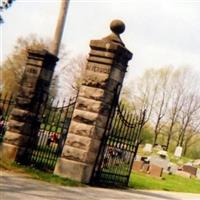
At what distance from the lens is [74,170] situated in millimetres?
11320

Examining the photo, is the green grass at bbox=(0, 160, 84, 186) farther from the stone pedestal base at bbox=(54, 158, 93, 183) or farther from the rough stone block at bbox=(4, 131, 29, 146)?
the rough stone block at bbox=(4, 131, 29, 146)

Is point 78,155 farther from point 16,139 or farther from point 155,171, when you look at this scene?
point 155,171

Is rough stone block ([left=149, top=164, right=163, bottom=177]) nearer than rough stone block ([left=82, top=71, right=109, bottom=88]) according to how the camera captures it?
No

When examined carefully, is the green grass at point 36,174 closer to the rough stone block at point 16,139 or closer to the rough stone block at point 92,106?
the rough stone block at point 16,139

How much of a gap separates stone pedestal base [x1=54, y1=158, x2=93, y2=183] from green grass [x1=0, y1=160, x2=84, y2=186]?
234 millimetres

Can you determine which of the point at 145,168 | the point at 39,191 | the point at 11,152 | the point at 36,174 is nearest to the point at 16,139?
the point at 11,152

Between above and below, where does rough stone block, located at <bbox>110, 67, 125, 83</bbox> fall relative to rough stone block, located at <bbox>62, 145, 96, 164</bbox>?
above

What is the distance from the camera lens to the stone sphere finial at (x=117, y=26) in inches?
481

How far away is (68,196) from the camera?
8.58 meters

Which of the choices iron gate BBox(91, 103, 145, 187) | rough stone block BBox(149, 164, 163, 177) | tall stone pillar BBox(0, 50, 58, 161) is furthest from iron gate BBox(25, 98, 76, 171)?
rough stone block BBox(149, 164, 163, 177)

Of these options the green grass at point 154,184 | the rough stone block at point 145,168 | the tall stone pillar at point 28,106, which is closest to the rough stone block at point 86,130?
the tall stone pillar at point 28,106

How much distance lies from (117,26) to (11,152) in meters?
4.36

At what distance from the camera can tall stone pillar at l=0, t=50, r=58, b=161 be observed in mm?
12500

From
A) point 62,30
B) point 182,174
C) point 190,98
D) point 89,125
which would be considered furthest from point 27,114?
point 190,98
